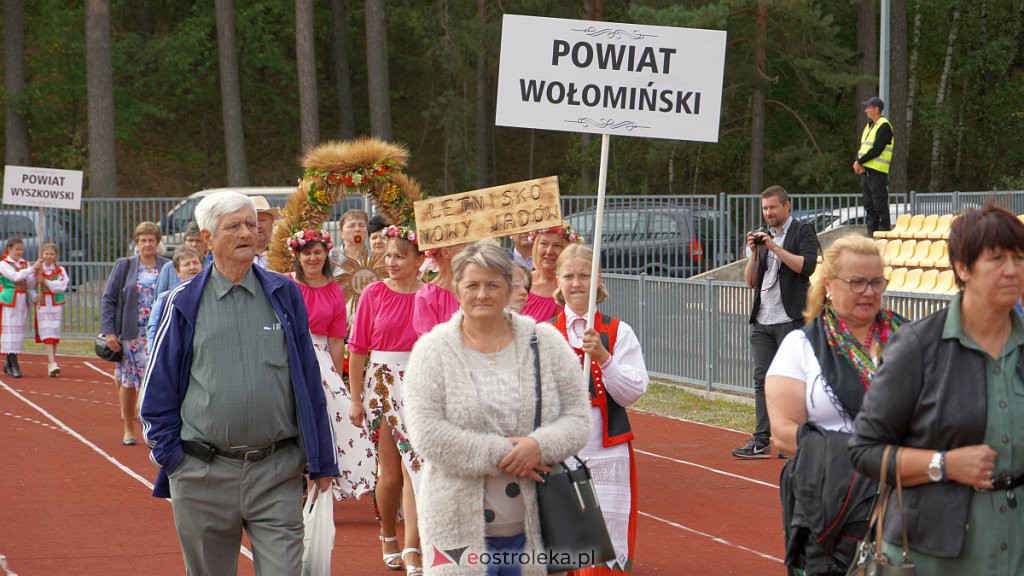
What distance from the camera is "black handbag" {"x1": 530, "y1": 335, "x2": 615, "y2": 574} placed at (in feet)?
15.6

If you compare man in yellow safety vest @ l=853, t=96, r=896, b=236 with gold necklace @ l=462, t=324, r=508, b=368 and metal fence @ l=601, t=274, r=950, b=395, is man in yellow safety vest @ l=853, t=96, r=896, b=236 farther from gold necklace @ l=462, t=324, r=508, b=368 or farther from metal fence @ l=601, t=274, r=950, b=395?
gold necklace @ l=462, t=324, r=508, b=368

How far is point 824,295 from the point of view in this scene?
478 cm

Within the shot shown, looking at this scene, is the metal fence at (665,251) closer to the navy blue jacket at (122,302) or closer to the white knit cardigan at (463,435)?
the navy blue jacket at (122,302)

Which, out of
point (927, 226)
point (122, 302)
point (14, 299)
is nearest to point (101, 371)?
point (14, 299)

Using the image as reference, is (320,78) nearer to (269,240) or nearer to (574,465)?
(269,240)

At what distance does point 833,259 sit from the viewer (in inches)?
186

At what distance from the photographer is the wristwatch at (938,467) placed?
3816mm

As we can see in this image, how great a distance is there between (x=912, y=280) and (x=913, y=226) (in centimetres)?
213

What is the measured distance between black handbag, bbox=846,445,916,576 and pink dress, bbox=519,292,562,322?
3489 millimetres

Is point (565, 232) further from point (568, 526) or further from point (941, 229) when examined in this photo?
point (941, 229)

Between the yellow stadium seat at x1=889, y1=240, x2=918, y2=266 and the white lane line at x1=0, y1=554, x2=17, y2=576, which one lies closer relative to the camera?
the white lane line at x1=0, y1=554, x2=17, y2=576

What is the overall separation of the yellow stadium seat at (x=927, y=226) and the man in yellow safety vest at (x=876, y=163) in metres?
0.80

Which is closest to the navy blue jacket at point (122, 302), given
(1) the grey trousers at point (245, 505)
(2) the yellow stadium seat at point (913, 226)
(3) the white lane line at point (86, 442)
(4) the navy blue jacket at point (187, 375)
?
(3) the white lane line at point (86, 442)
